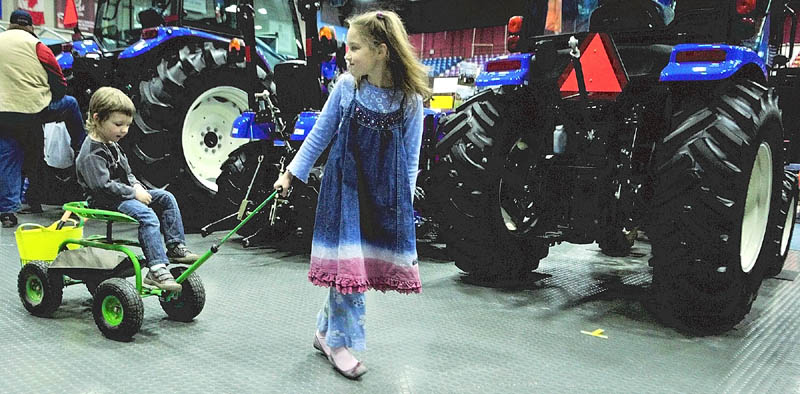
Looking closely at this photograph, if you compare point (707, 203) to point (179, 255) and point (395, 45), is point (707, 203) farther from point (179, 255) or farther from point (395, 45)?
point (179, 255)

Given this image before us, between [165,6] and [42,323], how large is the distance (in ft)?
11.6

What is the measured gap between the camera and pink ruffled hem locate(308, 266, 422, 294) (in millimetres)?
2021

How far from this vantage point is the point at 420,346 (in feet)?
7.86

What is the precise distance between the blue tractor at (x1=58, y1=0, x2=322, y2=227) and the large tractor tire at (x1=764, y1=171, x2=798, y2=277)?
2.71 metres

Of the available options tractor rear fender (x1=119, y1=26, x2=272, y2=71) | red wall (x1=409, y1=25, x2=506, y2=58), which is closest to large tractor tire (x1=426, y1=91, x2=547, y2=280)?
tractor rear fender (x1=119, y1=26, x2=272, y2=71)

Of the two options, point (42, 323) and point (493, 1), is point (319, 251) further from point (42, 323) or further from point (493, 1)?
point (493, 1)

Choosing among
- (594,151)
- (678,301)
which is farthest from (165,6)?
(678,301)

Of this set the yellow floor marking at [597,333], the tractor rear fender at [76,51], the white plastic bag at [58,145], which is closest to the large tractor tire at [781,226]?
the yellow floor marking at [597,333]

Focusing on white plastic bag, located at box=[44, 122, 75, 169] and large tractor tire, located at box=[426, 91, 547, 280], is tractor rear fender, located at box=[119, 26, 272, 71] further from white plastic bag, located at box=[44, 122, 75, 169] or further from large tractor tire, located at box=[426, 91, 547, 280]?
large tractor tire, located at box=[426, 91, 547, 280]

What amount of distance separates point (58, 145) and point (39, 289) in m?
2.88

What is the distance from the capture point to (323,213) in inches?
81.9

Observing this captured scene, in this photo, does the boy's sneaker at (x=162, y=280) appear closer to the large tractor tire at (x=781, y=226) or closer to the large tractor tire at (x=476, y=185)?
the large tractor tire at (x=476, y=185)

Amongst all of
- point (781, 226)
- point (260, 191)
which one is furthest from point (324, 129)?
point (781, 226)

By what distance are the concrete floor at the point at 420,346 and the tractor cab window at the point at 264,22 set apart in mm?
2747
